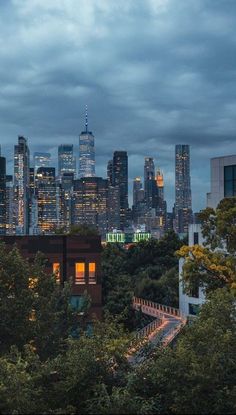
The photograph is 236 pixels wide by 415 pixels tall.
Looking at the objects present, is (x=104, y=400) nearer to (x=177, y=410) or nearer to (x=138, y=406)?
(x=138, y=406)

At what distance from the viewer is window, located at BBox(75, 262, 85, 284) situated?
2228 inches

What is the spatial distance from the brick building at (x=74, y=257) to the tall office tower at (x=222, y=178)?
12146mm

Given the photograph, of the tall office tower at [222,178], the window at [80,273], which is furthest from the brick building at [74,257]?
the tall office tower at [222,178]

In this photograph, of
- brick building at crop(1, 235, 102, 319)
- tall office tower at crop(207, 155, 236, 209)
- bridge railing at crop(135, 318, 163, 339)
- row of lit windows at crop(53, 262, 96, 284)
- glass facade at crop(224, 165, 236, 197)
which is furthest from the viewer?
tall office tower at crop(207, 155, 236, 209)

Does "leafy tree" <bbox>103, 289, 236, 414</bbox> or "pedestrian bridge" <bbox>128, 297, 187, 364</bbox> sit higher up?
"leafy tree" <bbox>103, 289, 236, 414</bbox>

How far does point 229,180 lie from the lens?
57.1 meters

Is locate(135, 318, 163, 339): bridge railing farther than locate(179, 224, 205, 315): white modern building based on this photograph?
No

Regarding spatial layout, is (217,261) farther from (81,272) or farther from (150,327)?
(150,327)

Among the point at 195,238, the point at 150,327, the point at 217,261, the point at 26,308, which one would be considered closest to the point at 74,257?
the point at 150,327

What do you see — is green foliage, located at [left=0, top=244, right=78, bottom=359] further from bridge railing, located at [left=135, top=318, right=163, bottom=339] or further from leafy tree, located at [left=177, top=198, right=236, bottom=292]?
bridge railing, located at [left=135, top=318, right=163, bottom=339]

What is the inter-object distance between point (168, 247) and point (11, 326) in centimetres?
9360

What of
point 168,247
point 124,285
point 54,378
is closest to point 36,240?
point 124,285

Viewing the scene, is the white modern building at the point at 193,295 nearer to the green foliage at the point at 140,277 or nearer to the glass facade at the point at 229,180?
the green foliage at the point at 140,277

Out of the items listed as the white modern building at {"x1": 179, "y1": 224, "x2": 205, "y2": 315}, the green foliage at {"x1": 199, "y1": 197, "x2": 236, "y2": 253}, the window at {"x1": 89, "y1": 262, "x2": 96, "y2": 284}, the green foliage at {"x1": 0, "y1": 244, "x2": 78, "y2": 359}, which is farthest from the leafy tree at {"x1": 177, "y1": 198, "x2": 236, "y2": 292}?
the white modern building at {"x1": 179, "y1": 224, "x2": 205, "y2": 315}
